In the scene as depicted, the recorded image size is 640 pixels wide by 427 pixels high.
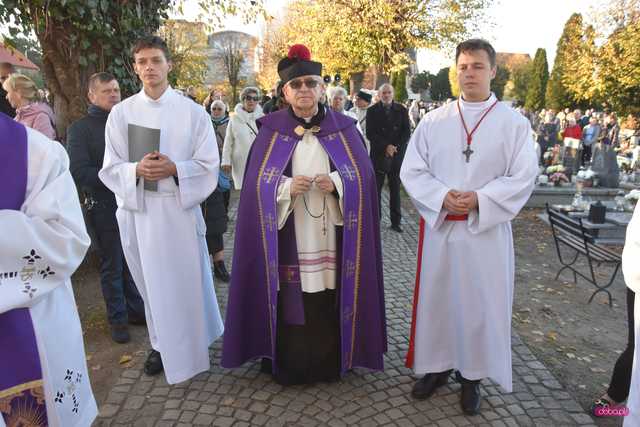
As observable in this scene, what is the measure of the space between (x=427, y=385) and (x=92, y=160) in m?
3.21

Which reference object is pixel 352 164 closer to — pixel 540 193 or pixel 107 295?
pixel 107 295

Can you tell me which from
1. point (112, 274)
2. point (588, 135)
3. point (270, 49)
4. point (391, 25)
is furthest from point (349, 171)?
point (270, 49)

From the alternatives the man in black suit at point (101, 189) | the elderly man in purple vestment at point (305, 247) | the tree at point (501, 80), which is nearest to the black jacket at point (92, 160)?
the man in black suit at point (101, 189)

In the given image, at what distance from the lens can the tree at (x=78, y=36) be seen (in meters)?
5.03

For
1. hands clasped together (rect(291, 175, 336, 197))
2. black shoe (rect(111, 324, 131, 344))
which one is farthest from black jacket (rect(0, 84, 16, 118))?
black shoe (rect(111, 324, 131, 344))

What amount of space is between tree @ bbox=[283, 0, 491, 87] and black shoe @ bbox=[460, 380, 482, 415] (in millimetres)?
16930

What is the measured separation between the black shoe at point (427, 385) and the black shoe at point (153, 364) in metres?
1.89

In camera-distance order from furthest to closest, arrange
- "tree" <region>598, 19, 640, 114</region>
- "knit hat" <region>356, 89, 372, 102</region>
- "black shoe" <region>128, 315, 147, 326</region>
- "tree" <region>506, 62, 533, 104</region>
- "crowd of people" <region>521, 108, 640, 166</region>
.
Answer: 1. "tree" <region>506, 62, 533, 104</region>
2. "tree" <region>598, 19, 640, 114</region>
3. "crowd of people" <region>521, 108, 640, 166</region>
4. "knit hat" <region>356, 89, 372, 102</region>
5. "black shoe" <region>128, 315, 147, 326</region>

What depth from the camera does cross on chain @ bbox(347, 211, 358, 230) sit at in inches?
125

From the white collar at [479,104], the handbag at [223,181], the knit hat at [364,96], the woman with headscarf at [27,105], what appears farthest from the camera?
the knit hat at [364,96]

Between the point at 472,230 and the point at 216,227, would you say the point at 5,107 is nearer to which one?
the point at 216,227

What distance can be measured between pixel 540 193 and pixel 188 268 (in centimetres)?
860

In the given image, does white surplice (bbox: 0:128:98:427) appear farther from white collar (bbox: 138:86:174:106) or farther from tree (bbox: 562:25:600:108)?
tree (bbox: 562:25:600:108)

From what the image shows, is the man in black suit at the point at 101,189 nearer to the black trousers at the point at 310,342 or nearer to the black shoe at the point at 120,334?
the black shoe at the point at 120,334
